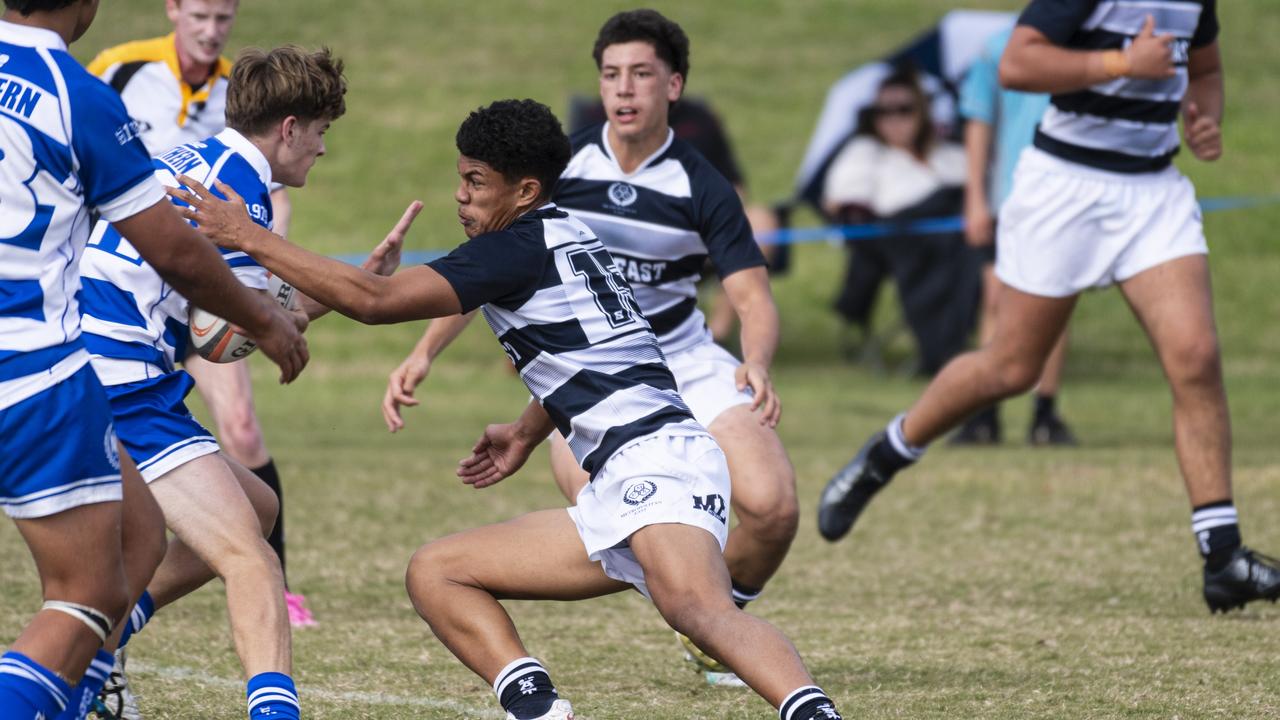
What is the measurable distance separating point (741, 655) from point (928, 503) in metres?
5.19

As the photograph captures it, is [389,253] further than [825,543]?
No

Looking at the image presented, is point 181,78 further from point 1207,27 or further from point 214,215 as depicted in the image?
point 1207,27

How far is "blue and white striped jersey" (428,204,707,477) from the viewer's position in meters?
4.24

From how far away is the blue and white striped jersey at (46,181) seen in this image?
3.35 meters

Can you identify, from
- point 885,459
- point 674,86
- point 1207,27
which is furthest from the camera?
point 885,459

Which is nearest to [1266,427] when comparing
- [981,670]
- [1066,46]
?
[1066,46]

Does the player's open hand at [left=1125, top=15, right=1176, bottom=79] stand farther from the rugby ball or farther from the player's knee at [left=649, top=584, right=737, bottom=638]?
the rugby ball

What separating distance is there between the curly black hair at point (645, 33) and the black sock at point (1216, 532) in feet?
7.51

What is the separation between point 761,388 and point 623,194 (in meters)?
1.01

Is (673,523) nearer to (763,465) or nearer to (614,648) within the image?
(763,465)

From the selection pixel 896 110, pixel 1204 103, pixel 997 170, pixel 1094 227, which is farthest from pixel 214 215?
pixel 896 110

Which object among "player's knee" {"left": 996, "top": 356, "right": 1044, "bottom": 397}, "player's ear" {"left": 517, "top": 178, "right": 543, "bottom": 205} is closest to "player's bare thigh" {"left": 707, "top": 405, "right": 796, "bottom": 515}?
"player's ear" {"left": 517, "top": 178, "right": 543, "bottom": 205}

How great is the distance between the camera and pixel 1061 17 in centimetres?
615

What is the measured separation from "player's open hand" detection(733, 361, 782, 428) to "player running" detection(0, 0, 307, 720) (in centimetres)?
186
